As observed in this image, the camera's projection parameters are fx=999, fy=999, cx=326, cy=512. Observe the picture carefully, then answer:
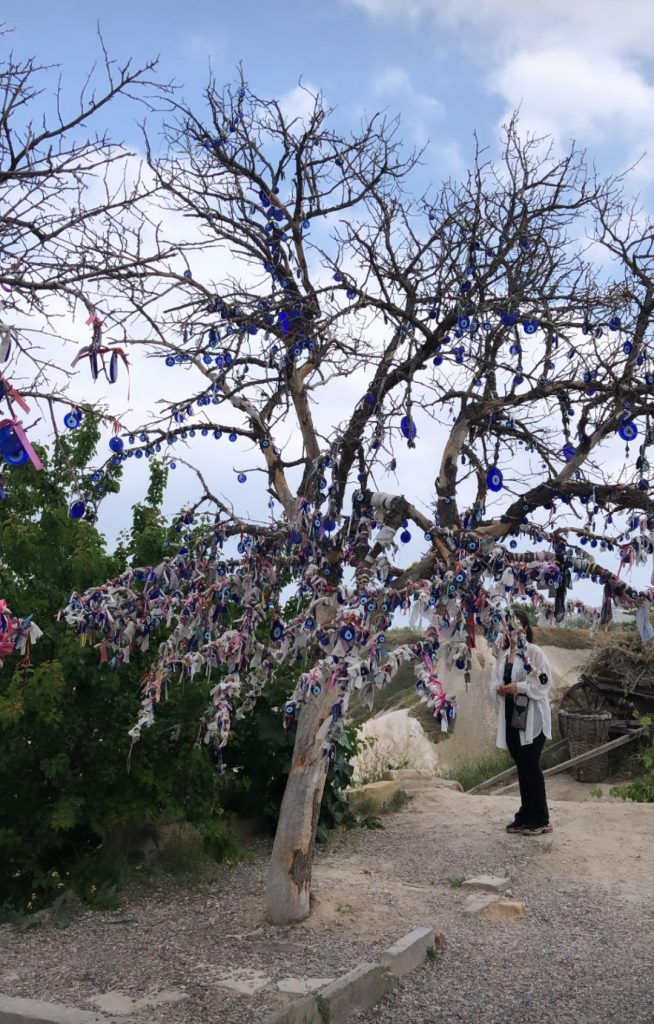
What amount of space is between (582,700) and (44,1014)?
35.7 ft

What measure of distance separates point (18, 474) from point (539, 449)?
4.03 metres

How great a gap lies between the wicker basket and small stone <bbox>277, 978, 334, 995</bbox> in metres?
8.67

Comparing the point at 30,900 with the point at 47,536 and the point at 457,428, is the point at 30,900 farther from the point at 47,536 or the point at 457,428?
the point at 457,428

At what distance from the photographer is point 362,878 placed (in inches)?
293

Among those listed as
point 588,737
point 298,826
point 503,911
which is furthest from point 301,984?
point 588,737

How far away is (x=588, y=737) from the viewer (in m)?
13.5

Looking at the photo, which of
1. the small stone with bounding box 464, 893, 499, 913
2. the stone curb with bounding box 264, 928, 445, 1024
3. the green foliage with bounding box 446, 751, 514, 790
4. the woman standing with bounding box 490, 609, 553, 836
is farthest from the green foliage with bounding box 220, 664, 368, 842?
the green foliage with bounding box 446, 751, 514, 790

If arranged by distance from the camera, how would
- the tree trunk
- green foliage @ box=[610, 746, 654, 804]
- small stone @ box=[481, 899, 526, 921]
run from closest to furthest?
the tree trunk
small stone @ box=[481, 899, 526, 921]
green foliage @ box=[610, 746, 654, 804]

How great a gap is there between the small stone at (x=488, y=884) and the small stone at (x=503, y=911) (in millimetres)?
424

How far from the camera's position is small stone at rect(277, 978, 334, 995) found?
16.5ft

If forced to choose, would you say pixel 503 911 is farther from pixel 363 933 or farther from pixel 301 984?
pixel 301 984

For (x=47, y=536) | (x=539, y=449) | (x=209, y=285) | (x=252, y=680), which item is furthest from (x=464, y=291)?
(x=47, y=536)

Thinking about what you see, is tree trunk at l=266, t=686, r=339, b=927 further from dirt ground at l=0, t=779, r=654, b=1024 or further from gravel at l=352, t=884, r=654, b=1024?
gravel at l=352, t=884, r=654, b=1024

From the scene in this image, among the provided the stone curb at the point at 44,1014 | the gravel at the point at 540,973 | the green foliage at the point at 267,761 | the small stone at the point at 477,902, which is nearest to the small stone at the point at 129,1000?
the stone curb at the point at 44,1014
